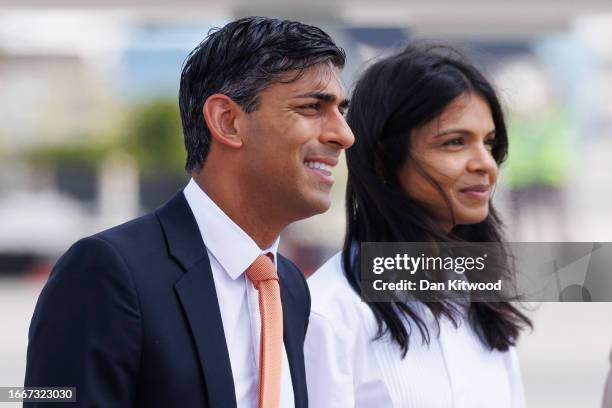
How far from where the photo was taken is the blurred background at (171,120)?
755 cm

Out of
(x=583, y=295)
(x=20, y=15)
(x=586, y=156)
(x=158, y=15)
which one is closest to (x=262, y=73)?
(x=583, y=295)

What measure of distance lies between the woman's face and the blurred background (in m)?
3.21

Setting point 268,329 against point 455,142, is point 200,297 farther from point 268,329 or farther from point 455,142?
point 455,142

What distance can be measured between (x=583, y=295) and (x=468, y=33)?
Answer: 7037mm

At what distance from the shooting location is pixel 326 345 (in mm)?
1763

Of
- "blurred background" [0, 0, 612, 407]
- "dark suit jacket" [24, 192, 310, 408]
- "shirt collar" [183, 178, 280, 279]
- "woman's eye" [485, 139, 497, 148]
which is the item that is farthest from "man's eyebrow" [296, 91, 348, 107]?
"blurred background" [0, 0, 612, 407]

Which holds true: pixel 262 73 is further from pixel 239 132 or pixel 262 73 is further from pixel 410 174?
pixel 410 174

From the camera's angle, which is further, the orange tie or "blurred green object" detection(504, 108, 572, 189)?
"blurred green object" detection(504, 108, 572, 189)

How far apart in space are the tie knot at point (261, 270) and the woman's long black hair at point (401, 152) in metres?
0.31

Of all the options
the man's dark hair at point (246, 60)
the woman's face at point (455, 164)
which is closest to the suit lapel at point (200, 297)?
the man's dark hair at point (246, 60)

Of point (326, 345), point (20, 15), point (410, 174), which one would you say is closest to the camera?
point (326, 345)

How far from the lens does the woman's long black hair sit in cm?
192

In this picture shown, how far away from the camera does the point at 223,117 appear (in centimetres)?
160

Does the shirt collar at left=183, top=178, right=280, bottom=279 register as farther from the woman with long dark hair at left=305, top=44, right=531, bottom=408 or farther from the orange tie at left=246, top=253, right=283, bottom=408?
the woman with long dark hair at left=305, top=44, right=531, bottom=408
